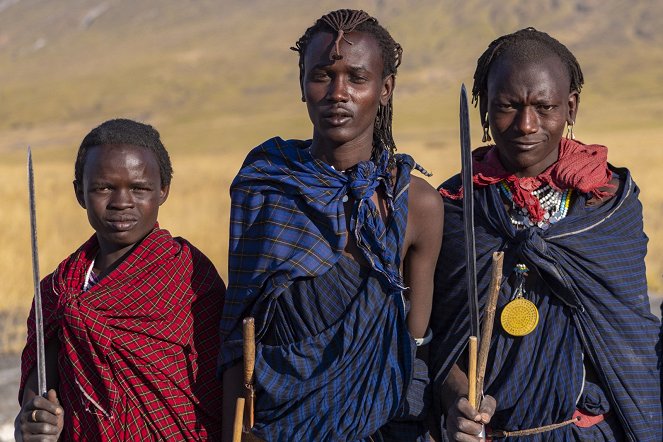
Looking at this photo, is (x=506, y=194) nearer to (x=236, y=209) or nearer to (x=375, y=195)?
(x=375, y=195)

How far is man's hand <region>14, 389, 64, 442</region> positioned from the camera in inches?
135

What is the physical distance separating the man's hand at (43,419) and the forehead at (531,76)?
1.89 m

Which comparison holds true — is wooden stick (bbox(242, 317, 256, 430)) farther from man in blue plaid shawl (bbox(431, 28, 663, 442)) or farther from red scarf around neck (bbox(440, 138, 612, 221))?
red scarf around neck (bbox(440, 138, 612, 221))

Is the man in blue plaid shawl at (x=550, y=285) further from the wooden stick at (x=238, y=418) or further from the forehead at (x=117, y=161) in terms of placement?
the forehead at (x=117, y=161)

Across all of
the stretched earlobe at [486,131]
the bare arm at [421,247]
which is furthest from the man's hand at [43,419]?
the stretched earlobe at [486,131]

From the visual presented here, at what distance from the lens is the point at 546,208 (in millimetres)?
3627

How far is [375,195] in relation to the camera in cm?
347

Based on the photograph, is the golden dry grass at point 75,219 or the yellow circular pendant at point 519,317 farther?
the golden dry grass at point 75,219

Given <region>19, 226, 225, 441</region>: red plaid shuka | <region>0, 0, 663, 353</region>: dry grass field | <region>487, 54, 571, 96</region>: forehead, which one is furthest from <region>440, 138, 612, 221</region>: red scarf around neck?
<region>0, 0, 663, 353</region>: dry grass field

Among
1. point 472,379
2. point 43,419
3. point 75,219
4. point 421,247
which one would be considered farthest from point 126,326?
point 75,219

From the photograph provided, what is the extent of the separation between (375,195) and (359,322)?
0.45m

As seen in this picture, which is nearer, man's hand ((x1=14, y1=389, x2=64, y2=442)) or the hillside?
man's hand ((x1=14, y1=389, x2=64, y2=442))

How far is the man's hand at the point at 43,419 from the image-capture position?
3.42 m

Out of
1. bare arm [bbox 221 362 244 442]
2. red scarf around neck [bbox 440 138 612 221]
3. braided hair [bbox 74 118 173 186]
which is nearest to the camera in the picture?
bare arm [bbox 221 362 244 442]
